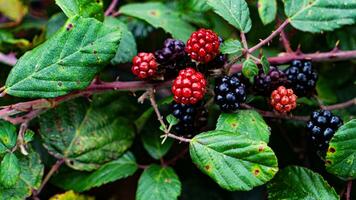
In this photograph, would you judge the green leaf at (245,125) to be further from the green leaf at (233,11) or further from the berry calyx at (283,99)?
the green leaf at (233,11)

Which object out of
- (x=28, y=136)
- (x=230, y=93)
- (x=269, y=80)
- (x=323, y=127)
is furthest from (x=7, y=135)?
(x=323, y=127)

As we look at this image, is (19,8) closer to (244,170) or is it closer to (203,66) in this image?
(203,66)

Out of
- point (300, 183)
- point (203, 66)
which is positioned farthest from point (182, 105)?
point (300, 183)

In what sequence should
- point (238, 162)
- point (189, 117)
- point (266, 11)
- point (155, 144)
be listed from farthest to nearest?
point (155, 144)
point (266, 11)
point (189, 117)
point (238, 162)

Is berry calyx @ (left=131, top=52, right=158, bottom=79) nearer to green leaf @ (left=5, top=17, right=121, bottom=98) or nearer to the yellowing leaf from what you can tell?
green leaf @ (left=5, top=17, right=121, bottom=98)

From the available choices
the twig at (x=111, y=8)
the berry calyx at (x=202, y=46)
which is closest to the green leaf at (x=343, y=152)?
the berry calyx at (x=202, y=46)

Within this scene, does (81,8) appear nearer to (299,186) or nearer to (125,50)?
(125,50)
